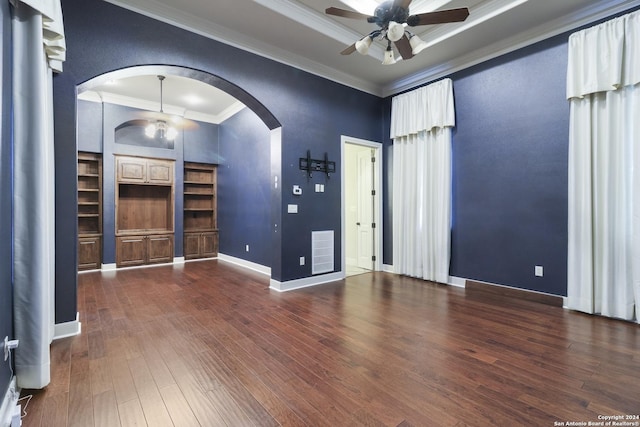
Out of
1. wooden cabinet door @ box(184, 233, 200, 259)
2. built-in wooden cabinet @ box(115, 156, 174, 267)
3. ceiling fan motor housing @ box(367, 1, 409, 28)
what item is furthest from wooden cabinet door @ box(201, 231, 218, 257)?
ceiling fan motor housing @ box(367, 1, 409, 28)

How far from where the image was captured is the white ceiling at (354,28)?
327 cm

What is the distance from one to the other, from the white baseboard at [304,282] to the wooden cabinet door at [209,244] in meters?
3.35

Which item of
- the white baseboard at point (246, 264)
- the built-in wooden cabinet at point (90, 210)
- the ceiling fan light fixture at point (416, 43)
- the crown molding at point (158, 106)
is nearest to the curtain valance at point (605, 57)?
the ceiling fan light fixture at point (416, 43)

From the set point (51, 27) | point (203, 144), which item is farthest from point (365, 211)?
point (51, 27)

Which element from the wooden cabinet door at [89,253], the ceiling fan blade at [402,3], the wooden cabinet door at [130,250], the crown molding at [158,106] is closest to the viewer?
the ceiling fan blade at [402,3]

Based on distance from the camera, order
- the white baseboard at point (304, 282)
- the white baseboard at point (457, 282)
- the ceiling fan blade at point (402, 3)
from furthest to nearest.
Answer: the white baseboard at point (457, 282) → the white baseboard at point (304, 282) → the ceiling fan blade at point (402, 3)

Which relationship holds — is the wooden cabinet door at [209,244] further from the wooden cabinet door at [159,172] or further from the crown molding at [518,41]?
the crown molding at [518,41]

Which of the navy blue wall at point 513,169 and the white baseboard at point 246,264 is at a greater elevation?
the navy blue wall at point 513,169

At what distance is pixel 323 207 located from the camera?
15.8ft

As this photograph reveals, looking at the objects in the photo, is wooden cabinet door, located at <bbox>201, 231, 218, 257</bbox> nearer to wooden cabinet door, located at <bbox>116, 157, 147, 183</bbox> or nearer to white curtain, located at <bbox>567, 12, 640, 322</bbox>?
wooden cabinet door, located at <bbox>116, 157, 147, 183</bbox>

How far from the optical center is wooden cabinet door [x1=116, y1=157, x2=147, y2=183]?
6121mm

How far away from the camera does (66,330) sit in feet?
9.12

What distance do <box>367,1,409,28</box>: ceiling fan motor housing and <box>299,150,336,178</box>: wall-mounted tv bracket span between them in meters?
2.21

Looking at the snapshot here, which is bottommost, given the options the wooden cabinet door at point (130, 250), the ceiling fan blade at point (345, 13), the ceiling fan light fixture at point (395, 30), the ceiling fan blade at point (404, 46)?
the wooden cabinet door at point (130, 250)
